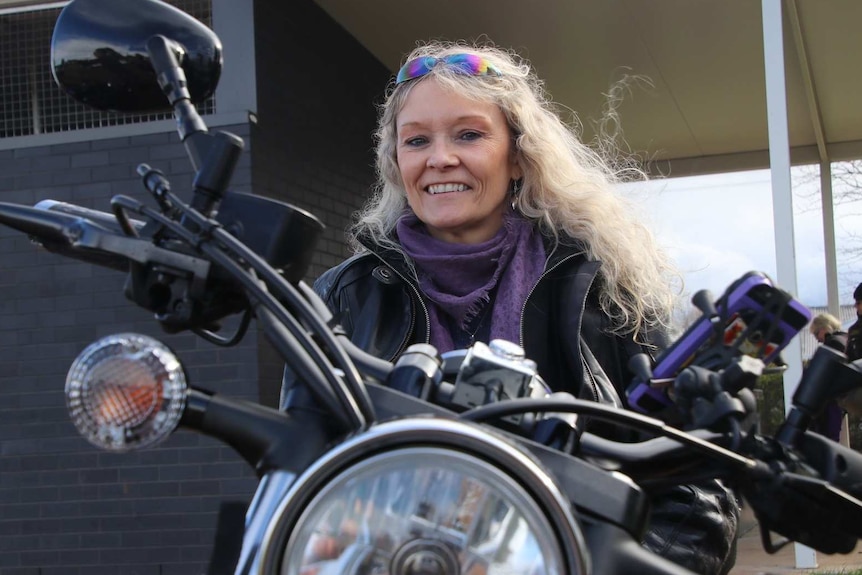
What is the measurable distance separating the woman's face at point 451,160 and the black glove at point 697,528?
2.92ft

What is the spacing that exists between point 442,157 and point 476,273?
0.25 meters

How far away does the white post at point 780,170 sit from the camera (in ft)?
18.9

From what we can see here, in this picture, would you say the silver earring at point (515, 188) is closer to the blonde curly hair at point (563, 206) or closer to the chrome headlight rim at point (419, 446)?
the blonde curly hair at point (563, 206)

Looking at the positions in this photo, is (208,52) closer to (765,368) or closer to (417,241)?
(765,368)

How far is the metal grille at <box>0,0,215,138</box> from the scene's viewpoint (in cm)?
721

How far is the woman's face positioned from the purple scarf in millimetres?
50

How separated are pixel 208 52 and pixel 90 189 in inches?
247

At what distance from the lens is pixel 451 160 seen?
2.12 m

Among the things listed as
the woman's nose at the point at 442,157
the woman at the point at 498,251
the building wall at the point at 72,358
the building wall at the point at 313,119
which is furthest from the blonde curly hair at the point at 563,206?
the building wall at the point at 72,358

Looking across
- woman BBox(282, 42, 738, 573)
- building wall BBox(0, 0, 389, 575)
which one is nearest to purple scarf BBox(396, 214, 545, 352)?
woman BBox(282, 42, 738, 573)

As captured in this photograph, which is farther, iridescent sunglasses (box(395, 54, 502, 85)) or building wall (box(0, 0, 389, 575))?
building wall (box(0, 0, 389, 575))

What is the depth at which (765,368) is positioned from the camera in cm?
101

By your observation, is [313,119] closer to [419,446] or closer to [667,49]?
[667,49]

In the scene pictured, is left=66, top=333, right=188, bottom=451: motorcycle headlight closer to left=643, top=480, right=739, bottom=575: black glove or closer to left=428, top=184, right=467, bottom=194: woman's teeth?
left=643, top=480, right=739, bottom=575: black glove
